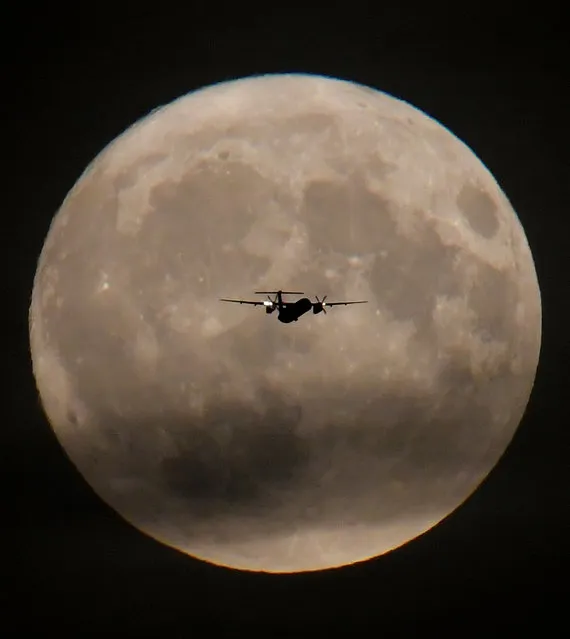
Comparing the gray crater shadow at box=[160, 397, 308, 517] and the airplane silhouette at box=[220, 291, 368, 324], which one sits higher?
the airplane silhouette at box=[220, 291, 368, 324]

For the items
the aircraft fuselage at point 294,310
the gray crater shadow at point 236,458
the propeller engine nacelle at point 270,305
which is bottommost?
the gray crater shadow at point 236,458

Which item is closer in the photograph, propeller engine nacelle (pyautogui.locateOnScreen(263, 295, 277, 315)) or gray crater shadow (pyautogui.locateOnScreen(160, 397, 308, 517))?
propeller engine nacelle (pyautogui.locateOnScreen(263, 295, 277, 315))

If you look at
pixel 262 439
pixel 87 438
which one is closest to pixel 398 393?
pixel 262 439

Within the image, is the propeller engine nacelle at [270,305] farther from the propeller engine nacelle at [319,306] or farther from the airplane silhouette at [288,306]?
the propeller engine nacelle at [319,306]

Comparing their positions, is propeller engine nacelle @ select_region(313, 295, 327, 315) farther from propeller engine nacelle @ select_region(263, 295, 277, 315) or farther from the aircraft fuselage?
propeller engine nacelle @ select_region(263, 295, 277, 315)

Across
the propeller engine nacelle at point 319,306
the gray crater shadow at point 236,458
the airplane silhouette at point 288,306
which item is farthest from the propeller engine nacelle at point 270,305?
the gray crater shadow at point 236,458

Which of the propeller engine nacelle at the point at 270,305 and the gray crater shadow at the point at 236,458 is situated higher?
the propeller engine nacelle at the point at 270,305

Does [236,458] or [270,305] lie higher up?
Answer: [270,305]

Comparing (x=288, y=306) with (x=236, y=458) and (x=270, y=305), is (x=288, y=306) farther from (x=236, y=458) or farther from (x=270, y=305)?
(x=236, y=458)

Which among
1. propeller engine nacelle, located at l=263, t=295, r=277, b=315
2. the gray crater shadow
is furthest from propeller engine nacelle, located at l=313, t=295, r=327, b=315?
the gray crater shadow

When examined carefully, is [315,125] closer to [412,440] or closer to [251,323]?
[251,323]

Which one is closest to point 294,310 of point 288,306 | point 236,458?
point 288,306
